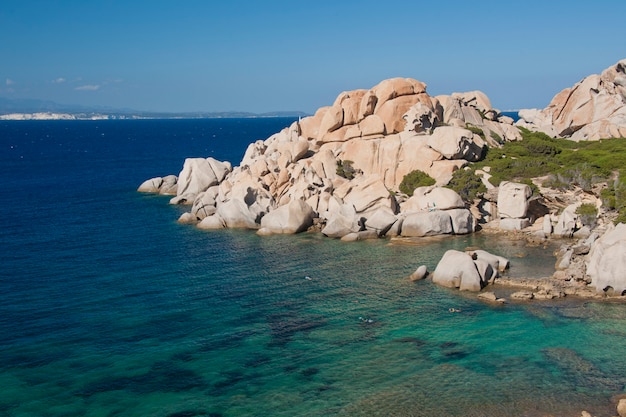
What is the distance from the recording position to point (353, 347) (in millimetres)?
28984

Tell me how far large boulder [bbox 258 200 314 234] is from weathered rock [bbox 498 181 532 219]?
16.7 metres

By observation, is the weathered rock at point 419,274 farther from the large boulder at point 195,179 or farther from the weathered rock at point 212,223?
the large boulder at point 195,179

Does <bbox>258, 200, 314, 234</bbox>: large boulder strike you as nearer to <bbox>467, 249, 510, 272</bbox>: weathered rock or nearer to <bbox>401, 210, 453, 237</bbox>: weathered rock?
<bbox>401, 210, 453, 237</bbox>: weathered rock

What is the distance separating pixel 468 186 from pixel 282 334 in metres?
29.0

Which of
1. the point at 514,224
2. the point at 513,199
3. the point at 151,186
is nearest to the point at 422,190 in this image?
the point at 513,199

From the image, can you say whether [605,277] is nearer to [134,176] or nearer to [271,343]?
[271,343]

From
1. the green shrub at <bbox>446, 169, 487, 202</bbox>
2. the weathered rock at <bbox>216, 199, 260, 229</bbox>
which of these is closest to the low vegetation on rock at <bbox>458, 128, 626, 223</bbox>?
the green shrub at <bbox>446, 169, 487, 202</bbox>

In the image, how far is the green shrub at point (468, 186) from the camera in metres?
53.3

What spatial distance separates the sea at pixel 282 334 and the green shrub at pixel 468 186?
223 inches

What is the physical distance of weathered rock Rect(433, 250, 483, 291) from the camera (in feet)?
121

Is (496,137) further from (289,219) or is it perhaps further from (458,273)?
(458,273)

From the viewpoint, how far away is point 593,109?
254 ft

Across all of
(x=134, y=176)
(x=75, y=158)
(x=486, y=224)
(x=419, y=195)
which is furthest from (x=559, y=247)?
(x=75, y=158)

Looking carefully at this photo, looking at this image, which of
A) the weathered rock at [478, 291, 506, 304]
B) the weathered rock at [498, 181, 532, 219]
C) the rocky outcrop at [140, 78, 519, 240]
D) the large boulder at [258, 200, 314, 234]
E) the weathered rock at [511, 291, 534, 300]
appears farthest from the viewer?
the large boulder at [258, 200, 314, 234]
